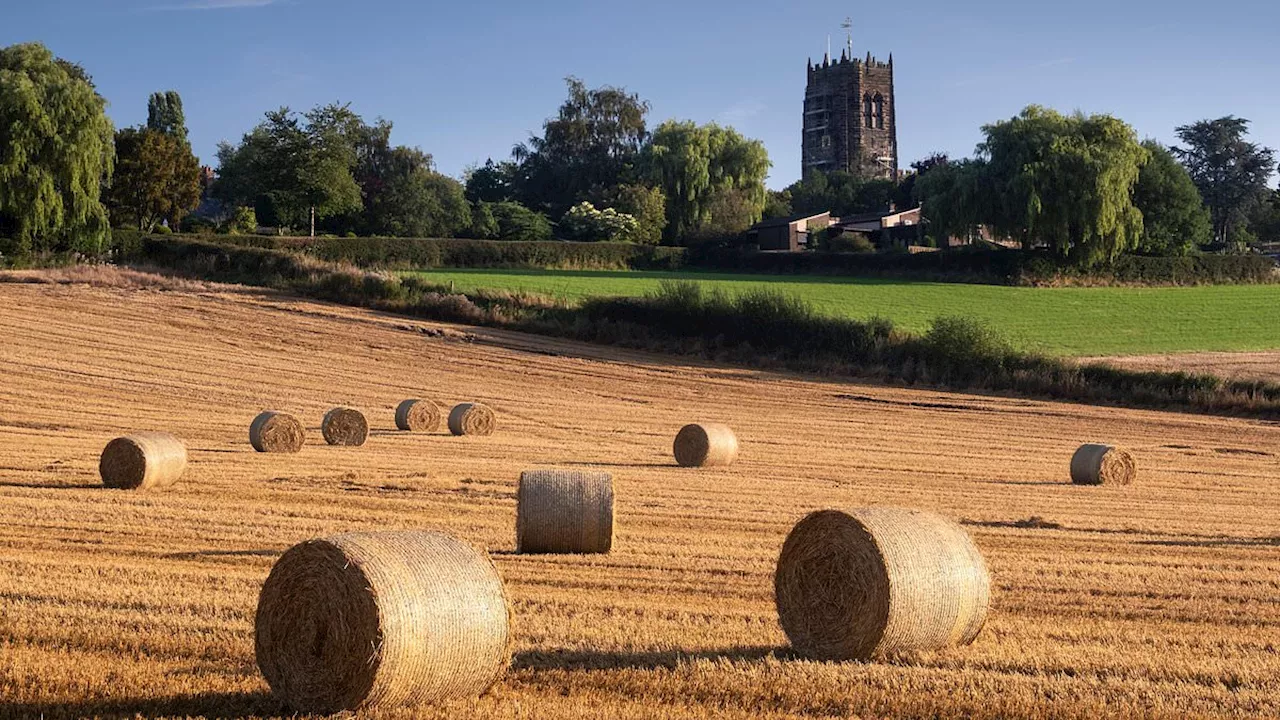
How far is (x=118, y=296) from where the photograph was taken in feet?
140

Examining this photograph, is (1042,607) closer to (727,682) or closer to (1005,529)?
(727,682)

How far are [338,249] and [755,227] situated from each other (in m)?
42.9

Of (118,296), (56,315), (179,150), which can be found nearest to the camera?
(56,315)

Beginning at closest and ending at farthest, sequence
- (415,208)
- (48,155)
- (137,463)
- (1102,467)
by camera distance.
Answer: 1. (137,463)
2. (1102,467)
3. (48,155)
4. (415,208)

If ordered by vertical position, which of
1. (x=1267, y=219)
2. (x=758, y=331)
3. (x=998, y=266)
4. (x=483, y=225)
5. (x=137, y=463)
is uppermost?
(x=1267, y=219)

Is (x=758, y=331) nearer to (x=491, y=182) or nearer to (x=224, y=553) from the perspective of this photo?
(x=224, y=553)

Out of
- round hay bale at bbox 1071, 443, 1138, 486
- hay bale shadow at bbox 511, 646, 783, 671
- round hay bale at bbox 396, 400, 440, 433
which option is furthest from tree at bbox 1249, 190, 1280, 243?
hay bale shadow at bbox 511, 646, 783, 671

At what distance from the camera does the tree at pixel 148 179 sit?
7225 cm

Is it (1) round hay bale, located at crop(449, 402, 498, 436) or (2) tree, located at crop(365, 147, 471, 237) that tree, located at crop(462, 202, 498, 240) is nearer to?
(2) tree, located at crop(365, 147, 471, 237)

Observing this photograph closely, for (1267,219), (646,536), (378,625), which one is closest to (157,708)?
(378,625)

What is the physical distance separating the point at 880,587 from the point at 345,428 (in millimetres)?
15201

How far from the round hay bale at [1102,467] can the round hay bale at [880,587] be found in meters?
12.5

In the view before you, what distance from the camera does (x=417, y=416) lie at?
24.9 m

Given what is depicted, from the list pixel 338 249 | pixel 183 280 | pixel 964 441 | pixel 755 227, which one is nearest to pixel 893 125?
pixel 755 227
